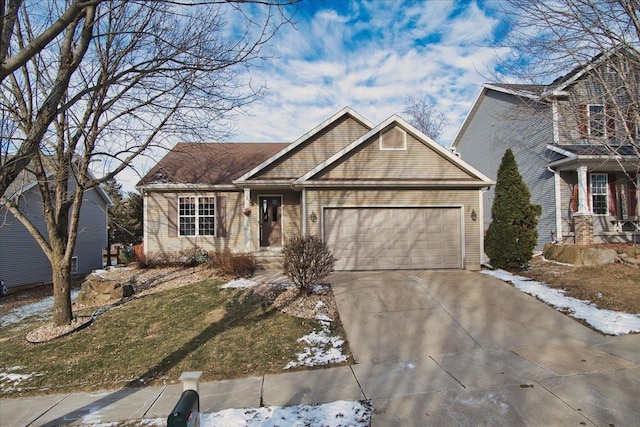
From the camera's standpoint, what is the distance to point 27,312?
10.7 meters

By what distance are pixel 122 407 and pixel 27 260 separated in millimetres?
14102

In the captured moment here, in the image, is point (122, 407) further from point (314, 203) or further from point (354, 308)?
point (314, 203)

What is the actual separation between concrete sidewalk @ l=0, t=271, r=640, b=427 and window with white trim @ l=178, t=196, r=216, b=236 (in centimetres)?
938

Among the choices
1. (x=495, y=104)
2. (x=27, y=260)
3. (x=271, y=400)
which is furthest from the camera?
(x=495, y=104)

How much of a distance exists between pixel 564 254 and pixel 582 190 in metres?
3.12

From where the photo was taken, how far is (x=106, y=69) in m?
7.76

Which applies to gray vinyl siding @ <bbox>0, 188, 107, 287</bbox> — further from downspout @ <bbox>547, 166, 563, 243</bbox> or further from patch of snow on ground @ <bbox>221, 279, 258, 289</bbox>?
downspout @ <bbox>547, 166, 563, 243</bbox>

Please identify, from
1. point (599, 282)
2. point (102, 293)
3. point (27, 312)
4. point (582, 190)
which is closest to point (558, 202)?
point (582, 190)

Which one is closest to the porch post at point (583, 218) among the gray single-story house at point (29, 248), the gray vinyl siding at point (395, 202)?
the gray vinyl siding at point (395, 202)

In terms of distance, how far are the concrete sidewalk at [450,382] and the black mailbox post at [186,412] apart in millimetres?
2430

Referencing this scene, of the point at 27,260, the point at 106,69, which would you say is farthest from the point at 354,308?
the point at 27,260

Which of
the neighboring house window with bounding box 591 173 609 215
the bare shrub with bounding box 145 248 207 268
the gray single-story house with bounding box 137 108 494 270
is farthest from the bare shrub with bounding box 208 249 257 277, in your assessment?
the neighboring house window with bounding box 591 173 609 215

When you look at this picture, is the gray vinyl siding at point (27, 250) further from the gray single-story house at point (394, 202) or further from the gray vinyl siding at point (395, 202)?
the gray vinyl siding at point (395, 202)

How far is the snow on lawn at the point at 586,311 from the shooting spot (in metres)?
6.62
